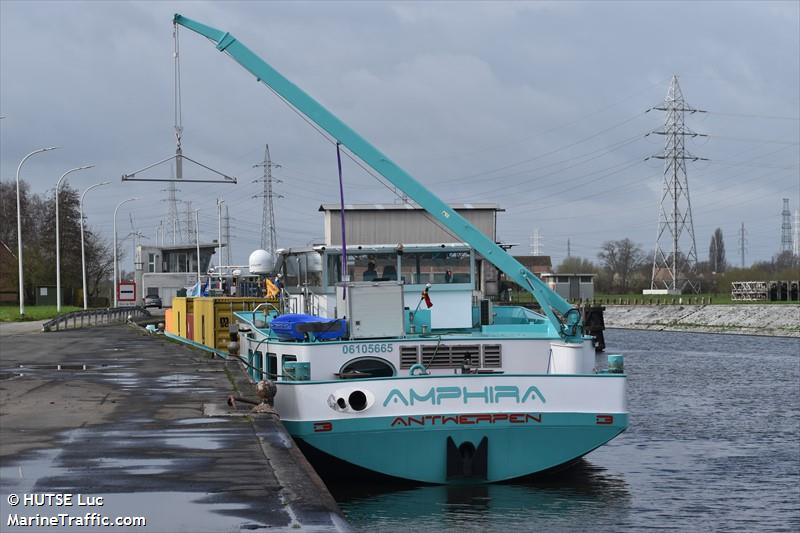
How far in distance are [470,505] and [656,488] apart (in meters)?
4.61

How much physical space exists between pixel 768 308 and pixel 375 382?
7834cm

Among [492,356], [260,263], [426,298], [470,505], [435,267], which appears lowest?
[470,505]

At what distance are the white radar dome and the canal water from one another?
1672 centimetres

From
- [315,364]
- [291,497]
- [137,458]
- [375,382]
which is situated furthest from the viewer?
[315,364]

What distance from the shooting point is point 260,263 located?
148 feet

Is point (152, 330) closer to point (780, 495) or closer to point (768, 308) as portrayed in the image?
point (780, 495)

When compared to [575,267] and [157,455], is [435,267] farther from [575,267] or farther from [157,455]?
[575,267]

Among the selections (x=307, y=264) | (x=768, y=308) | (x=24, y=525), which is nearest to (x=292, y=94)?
(x=307, y=264)

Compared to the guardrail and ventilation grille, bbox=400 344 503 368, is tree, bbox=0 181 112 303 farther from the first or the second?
ventilation grille, bbox=400 344 503 368

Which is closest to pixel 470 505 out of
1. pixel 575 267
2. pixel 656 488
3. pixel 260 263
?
pixel 656 488

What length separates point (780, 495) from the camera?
19250mm

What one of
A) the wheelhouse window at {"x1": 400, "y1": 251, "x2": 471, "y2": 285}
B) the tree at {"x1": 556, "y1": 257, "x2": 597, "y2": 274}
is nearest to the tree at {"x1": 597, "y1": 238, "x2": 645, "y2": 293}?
the tree at {"x1": 556, "y1": 257, "x2": 597, "y2": 274}

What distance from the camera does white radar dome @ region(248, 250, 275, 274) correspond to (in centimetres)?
4384


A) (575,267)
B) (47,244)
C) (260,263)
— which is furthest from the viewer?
(575,267)
